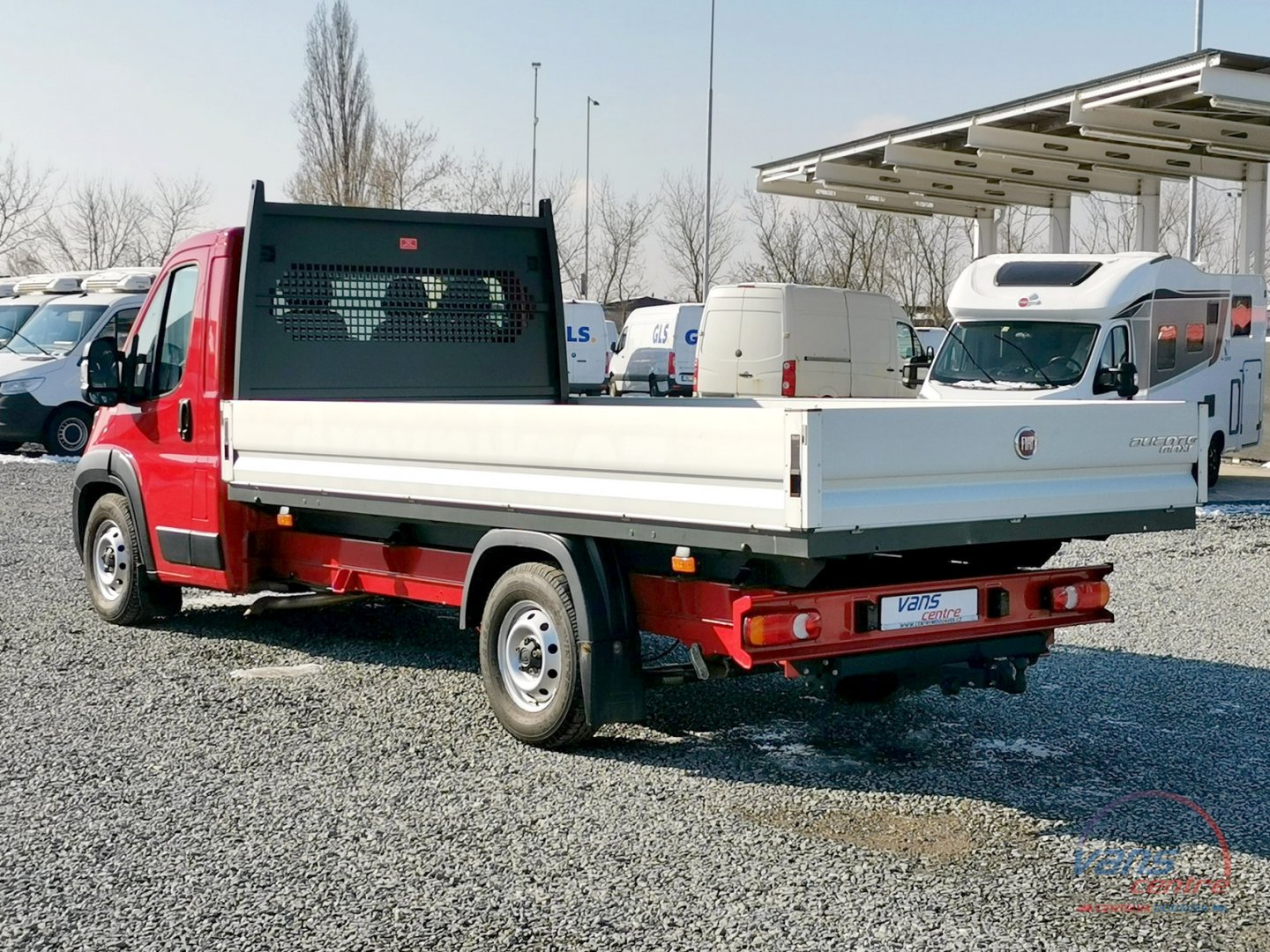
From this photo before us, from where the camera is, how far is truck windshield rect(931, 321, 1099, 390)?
16797mm

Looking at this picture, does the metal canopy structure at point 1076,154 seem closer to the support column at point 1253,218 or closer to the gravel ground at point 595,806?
the support column at point 1253,218

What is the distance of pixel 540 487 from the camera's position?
636 centimetres

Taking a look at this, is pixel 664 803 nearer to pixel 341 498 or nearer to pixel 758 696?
pixel 758 696

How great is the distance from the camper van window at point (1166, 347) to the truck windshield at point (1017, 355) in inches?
46.4

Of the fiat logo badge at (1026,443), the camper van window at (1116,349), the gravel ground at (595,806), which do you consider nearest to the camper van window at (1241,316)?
the camper van window at (1116,349)

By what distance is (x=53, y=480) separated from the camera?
61.2 feet

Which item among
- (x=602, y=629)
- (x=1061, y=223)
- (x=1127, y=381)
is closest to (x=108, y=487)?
(x=602, y=629)

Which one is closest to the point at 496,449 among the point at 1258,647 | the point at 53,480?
the point at 1258,647

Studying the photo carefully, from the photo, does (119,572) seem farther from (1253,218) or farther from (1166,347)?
(1253,218)

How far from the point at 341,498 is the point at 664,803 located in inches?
101

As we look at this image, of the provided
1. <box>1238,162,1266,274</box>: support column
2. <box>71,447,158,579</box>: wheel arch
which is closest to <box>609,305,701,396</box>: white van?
<box>1238,162,1266,274</box>: support column

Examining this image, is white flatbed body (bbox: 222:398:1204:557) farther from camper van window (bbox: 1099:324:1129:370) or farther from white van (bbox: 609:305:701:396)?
white van (bbox: 609:305:701:396)

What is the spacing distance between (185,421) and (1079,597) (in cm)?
500

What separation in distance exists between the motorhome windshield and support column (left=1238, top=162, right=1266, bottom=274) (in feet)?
60.5
